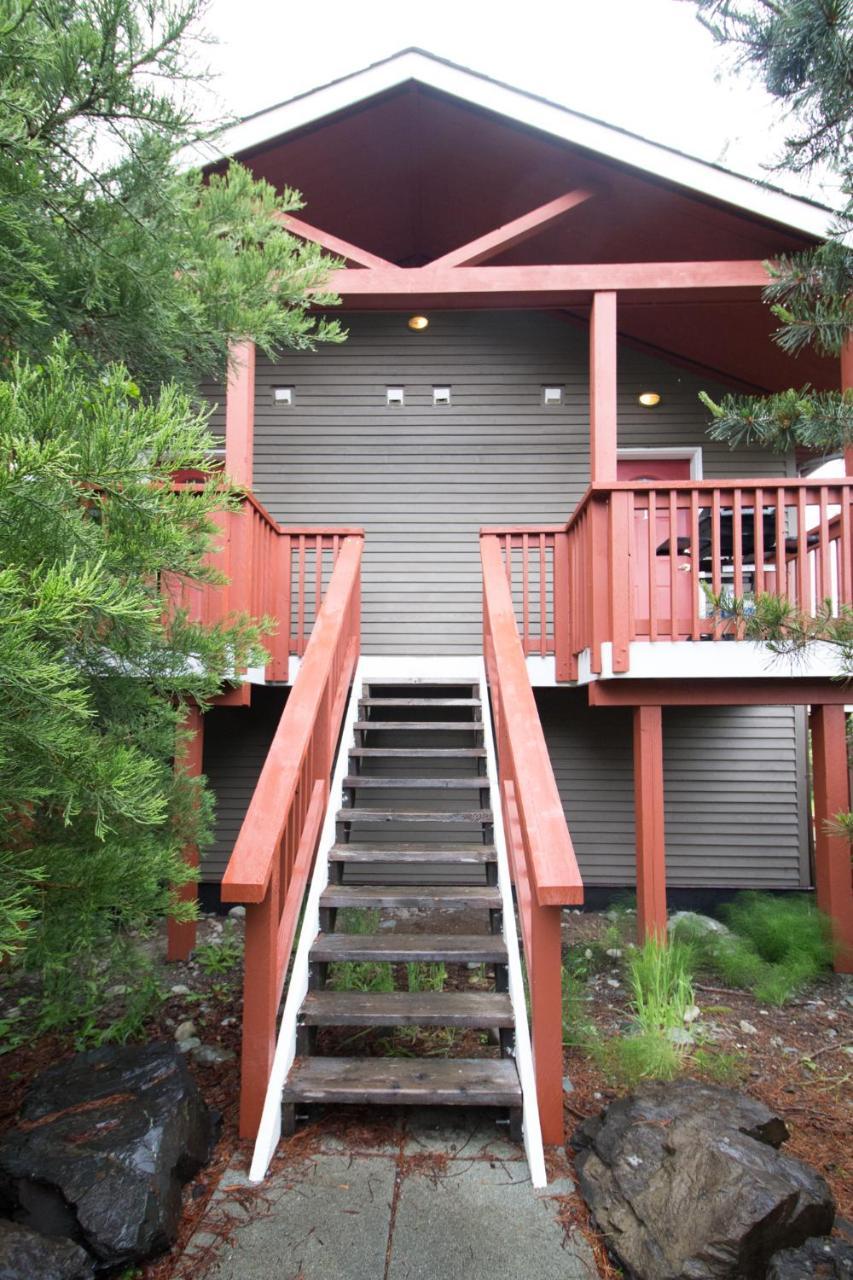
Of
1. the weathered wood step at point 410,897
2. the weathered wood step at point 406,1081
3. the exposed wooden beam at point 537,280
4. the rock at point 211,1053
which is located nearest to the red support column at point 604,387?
the exposed wooden beam at point 537,280

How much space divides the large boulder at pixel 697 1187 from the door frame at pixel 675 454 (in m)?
4.78

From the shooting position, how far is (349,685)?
4.57m

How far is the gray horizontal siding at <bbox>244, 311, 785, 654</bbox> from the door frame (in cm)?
6

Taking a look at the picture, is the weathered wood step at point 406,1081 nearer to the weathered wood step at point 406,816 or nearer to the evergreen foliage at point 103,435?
the evergreen foliage at point 103,435

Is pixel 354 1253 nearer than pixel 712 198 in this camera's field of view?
Yes

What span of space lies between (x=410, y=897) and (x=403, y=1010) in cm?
58

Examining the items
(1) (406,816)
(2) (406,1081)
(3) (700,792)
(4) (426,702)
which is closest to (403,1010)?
(2) (406,1081)

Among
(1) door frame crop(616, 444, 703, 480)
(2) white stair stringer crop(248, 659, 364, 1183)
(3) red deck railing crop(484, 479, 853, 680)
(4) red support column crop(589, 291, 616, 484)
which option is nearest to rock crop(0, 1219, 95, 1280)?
(2) white stair stringer crop(248, 659, 364, 1183)

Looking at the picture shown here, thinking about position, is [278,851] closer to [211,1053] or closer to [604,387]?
[211,1053]

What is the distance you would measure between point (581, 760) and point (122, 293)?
4472 mm

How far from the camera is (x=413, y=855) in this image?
11.2 ft

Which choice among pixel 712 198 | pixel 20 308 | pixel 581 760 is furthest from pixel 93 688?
pixel 712 198

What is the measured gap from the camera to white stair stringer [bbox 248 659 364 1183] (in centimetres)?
231

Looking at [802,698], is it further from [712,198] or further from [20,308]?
[20,308]
